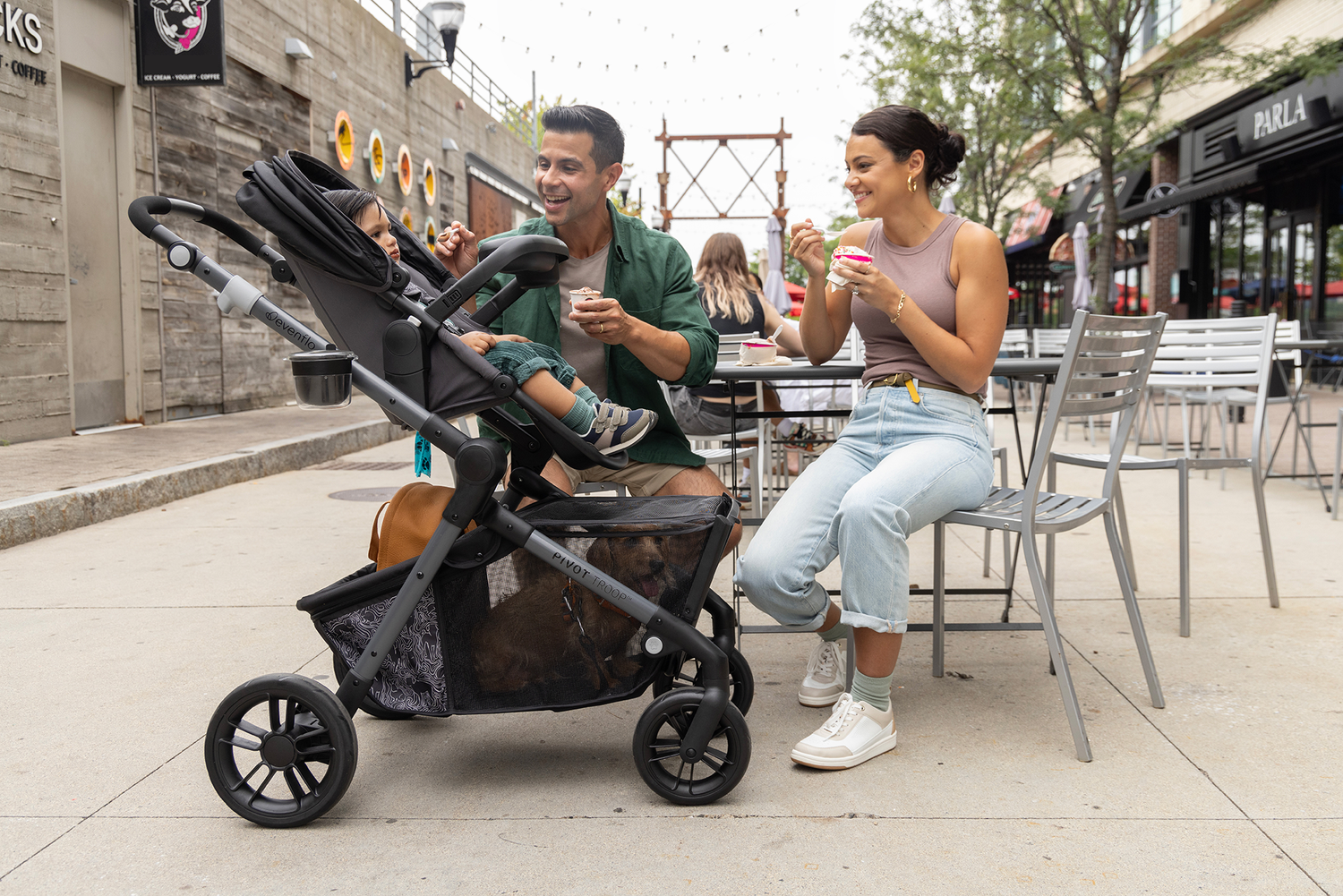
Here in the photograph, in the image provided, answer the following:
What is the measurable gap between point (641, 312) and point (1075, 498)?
4.49 ft

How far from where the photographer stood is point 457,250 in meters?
3.20

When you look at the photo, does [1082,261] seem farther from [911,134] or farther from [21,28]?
[911,134]

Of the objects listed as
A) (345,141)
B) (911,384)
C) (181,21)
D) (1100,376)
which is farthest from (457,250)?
(345,141)

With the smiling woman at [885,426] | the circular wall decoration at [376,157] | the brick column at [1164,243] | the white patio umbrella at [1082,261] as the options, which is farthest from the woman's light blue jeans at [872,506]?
the brick column at [1164,243]

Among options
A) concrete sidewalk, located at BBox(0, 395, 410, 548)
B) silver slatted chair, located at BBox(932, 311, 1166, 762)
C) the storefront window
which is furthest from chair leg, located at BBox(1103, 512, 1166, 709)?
the storefront window

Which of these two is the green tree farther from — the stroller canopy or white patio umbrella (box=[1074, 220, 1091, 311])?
the stroller canopy

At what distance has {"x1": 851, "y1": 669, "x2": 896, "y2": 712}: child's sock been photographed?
2.68 m

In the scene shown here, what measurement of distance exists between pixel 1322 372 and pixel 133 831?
1967 centimetres

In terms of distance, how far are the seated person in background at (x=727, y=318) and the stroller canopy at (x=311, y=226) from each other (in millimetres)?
3239

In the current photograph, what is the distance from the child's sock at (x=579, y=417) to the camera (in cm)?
252

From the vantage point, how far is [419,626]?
95.8 inches

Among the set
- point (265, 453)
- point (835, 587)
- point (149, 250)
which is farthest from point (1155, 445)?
point (149, 250)

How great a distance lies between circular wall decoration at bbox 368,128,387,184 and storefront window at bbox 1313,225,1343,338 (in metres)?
14.6

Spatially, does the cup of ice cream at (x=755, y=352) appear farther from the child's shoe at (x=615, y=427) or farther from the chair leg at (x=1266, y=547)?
the chair leg at (x=1266, y=547)
